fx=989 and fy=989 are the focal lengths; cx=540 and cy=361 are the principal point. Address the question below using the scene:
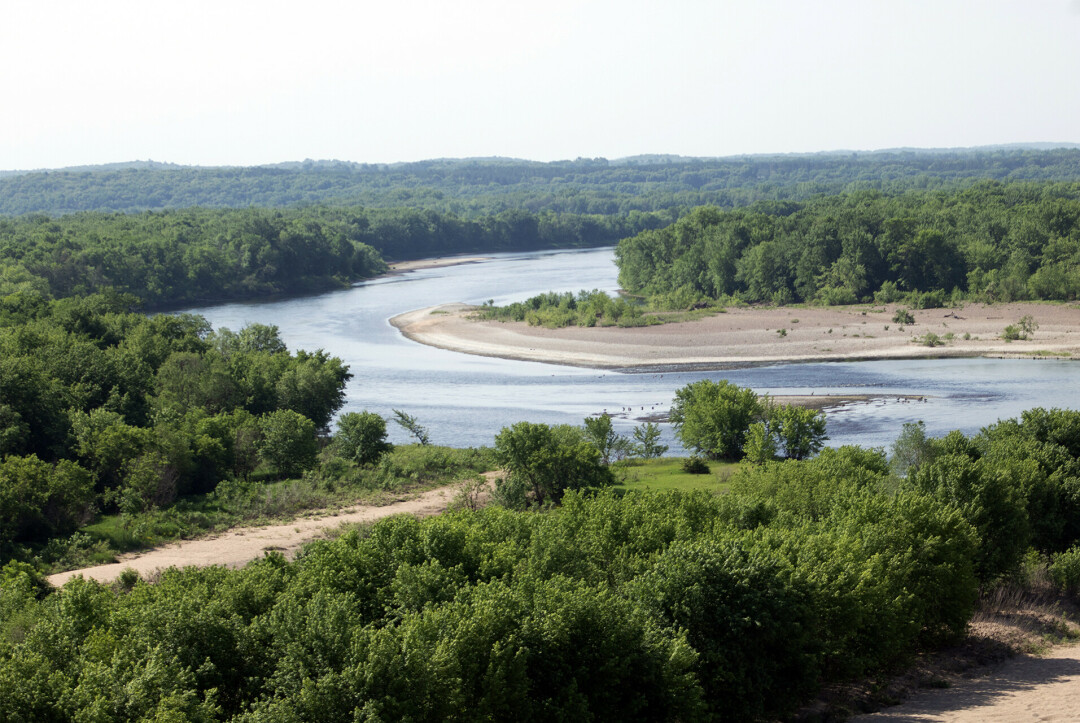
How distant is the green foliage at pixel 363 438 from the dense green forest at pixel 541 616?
1912cm

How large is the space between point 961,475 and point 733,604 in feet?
38.5

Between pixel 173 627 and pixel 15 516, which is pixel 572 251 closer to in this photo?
pixel 15 516

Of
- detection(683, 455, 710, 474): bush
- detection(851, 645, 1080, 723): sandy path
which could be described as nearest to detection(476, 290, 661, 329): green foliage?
detection(683, 455, 710, 474): bush

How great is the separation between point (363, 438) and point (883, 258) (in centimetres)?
7690

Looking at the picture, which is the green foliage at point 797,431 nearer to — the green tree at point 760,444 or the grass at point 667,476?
the green tree at point 760,444

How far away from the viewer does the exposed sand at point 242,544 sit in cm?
3014

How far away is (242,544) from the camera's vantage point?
33.2 meters

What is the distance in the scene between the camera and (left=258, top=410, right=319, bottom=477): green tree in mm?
42188

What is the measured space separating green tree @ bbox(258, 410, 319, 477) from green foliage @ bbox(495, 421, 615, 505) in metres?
9.88

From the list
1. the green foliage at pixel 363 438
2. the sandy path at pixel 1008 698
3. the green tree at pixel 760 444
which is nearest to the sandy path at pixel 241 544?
the green foliage at pixel 363 438

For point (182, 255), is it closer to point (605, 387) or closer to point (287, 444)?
point (605, 387)

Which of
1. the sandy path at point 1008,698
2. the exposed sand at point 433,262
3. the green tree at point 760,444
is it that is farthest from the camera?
the exposed sand at point 433,262

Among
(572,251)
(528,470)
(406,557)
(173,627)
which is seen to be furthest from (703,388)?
(572,251)

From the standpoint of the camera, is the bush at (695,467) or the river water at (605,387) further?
the river water at (605,387)
